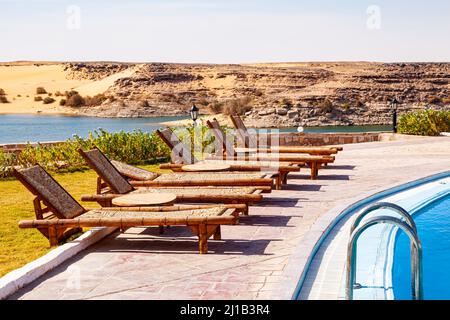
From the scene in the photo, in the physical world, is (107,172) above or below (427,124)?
above

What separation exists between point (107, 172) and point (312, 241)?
123 inches

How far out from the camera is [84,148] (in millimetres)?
13688

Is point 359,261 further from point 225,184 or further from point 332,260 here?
point 225,184

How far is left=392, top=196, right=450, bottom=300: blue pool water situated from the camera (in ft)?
19.5

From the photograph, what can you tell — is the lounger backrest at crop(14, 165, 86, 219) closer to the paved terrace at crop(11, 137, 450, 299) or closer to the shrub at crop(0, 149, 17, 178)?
the paved terrace at crop(11, 137, 450, 299)

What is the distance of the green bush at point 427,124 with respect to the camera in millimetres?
20656

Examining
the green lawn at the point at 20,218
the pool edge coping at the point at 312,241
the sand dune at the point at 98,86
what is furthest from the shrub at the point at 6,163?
the sand dune at the point at 98,86

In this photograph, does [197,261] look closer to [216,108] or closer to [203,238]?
[203,238]

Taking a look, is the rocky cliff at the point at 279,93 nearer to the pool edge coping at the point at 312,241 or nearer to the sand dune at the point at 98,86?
the sand dune at the point at 98,86

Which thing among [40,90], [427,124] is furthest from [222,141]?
[40,90]

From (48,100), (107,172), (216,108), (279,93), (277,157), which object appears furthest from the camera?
(48,100)

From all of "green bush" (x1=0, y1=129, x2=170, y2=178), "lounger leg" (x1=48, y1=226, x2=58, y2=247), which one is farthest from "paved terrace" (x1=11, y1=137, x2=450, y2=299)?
"green bush" (x1=0, y1=129, x2=170, y2=178)

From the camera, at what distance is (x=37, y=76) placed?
3285 inches

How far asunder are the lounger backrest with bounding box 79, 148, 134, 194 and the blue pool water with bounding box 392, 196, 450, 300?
3.51 m
